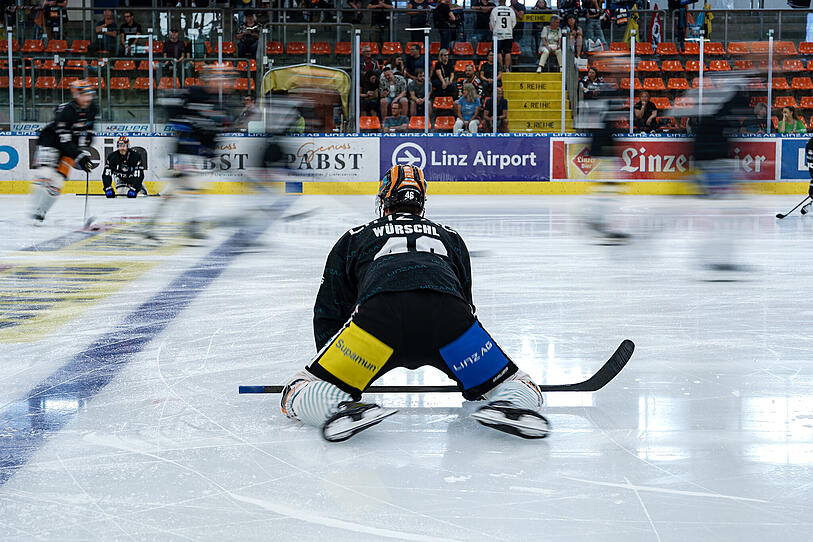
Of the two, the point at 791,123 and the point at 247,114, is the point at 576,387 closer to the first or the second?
the point at 247,114

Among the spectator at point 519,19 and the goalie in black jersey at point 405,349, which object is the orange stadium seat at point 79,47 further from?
the goalie in black jersey at point 405,349

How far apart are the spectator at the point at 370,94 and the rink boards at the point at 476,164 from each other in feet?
1.34

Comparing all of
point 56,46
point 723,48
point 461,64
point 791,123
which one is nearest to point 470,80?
point 461,64

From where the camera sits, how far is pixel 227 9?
14.6 m

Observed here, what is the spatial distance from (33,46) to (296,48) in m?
3.85

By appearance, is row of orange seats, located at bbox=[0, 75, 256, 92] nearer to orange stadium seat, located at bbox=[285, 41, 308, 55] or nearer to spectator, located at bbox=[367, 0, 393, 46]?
orange stadium seat, located at bbox=[285, 41, 308, 55]

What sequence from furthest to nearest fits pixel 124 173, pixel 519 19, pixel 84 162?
1. pixel 519 19
2. pixel 124 173
3. pixel 84 162

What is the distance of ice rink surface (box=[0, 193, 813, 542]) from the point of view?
248 centimetres

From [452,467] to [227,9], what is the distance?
12843 millimetres

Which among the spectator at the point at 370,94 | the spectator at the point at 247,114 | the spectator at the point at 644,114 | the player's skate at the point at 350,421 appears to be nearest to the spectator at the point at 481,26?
the spectator at the point at 370,94

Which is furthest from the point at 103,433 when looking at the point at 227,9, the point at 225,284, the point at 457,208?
the point at 227,9

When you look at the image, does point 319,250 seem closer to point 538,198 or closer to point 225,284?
point 225,284

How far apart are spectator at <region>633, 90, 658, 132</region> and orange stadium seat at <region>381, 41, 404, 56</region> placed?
3.52 meters

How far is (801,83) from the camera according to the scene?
1420 cm
